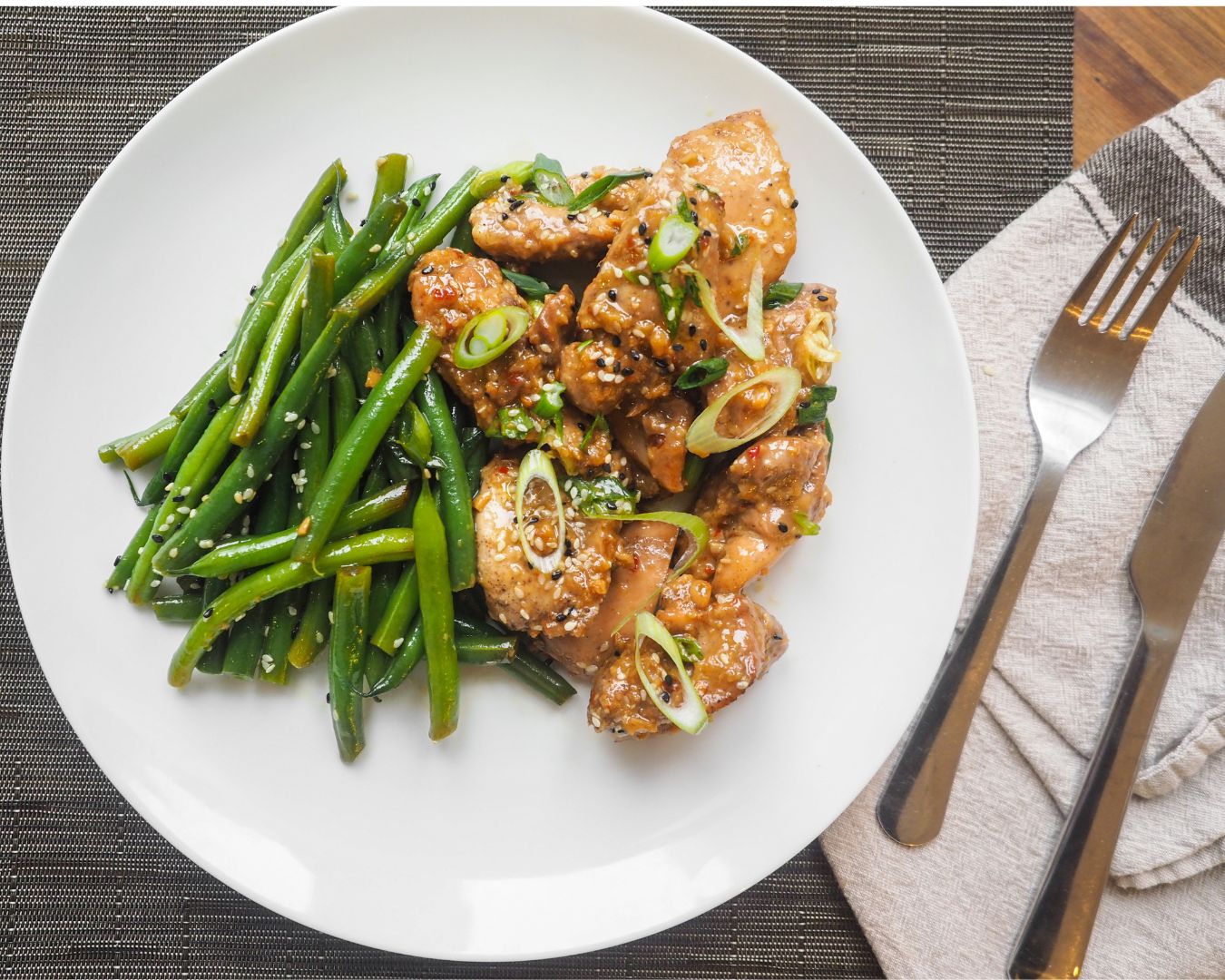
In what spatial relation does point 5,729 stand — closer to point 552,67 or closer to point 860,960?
point 552,67

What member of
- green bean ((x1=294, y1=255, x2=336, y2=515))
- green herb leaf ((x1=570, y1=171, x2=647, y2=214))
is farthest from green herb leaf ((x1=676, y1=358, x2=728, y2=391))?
green bean ((x1=294, y1=255, x2=336, y2=515))

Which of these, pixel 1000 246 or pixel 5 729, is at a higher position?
pixel 1000 246

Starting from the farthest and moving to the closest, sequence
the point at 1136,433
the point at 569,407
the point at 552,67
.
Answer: the point at 1136,433 → the point at 552,67 → the point at 569,407

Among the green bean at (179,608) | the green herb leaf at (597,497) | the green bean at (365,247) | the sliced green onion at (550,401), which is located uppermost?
the green bean at (365,247)

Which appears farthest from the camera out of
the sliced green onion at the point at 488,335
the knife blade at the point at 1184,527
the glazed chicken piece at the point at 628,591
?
the knife blade at the point at 1184,527

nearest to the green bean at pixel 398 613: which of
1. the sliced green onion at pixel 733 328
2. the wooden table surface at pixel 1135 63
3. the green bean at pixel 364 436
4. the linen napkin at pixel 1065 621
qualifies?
the green bean at pixel 364 436

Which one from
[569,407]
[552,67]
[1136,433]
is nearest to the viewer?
[569,407]

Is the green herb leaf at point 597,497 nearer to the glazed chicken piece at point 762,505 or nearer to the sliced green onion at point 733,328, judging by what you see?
the glazed chicken piece at point 762,505

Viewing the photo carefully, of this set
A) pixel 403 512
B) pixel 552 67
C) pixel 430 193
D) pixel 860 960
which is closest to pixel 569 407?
pixel 403 512
